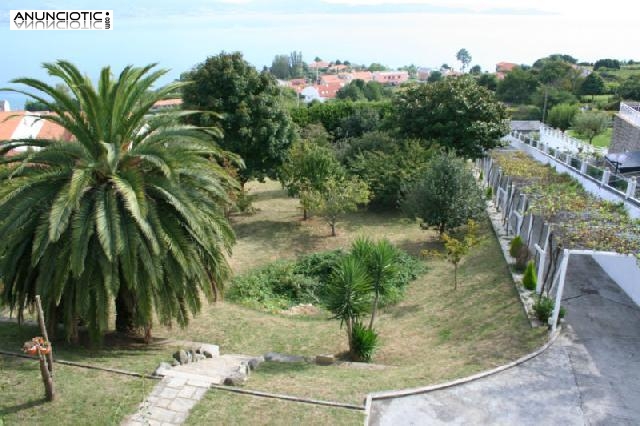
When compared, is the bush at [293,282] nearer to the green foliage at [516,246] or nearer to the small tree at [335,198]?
the small tree at [335,198]

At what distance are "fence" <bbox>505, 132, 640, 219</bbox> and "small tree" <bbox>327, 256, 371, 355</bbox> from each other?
8.03 m

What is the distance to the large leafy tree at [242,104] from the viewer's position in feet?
69.9

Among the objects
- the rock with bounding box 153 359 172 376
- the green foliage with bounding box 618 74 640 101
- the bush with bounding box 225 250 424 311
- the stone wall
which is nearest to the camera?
the rock with bounding box 153 359 172 376

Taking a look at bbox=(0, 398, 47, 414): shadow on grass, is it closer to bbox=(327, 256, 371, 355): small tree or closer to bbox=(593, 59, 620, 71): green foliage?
bbox=(327, 256, 371, 355): small tree

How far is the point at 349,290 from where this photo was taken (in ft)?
35.0

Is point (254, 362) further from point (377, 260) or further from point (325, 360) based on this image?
point (377, 260)

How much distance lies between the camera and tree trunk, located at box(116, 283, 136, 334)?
11.2 meters

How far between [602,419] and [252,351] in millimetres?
7362

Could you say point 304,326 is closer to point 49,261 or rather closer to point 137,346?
point 137,346

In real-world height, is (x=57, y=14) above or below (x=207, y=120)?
above

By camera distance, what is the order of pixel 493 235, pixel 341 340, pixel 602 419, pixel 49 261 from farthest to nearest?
1. pixel 493 235
2. pixel 341 340
3. pixel 49 261
4. pixel 602 419

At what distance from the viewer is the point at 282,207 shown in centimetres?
2580

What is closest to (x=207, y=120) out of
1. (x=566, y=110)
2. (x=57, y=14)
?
(x=57, y=14)

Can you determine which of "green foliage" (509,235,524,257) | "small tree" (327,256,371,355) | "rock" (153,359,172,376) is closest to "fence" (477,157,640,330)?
"green foliage" (509,235,524,257)
